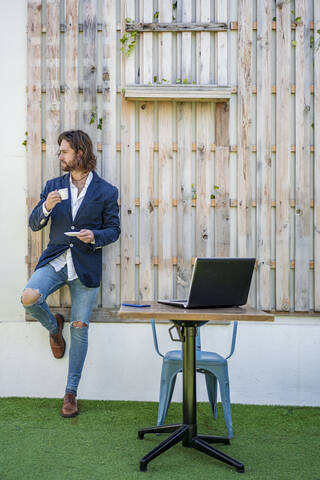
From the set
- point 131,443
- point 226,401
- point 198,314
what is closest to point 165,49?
point 198,314

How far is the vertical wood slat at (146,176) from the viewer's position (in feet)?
13.5

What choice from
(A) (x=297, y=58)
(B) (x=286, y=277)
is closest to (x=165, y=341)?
(B) (x=286, y=277)

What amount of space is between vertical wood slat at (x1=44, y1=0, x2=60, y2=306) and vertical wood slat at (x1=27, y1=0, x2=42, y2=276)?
2.3 inches

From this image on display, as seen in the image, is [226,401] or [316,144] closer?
[226,401]

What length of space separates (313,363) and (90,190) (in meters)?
2.02

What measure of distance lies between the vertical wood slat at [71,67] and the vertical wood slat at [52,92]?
2.6 inches

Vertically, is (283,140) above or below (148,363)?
above

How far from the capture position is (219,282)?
2.59 metres

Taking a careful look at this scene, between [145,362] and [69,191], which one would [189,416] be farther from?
[69,191]

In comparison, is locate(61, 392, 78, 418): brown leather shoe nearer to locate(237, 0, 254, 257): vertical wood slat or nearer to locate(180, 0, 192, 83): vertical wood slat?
locate(237, 0, 254, 257): vertical wood slat

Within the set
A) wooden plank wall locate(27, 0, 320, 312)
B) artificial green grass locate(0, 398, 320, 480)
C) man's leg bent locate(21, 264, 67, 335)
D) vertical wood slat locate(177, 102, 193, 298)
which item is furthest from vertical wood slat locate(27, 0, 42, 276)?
artificial green grass locate(0, 398, 320, 480)

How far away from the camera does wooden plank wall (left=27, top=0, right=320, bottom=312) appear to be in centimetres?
411

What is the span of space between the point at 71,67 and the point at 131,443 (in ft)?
8.73

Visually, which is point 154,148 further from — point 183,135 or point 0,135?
point 0,135
